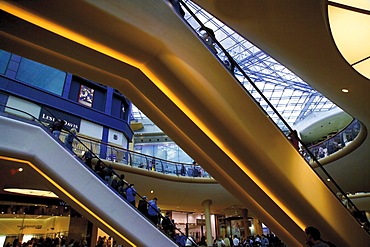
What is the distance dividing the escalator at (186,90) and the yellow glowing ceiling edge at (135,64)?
1cm

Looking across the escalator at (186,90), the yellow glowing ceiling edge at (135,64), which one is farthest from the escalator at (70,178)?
the yellow glowing ceiling edge at (135,64)

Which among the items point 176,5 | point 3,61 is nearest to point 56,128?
point 176,5

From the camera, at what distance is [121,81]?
14.2 feet

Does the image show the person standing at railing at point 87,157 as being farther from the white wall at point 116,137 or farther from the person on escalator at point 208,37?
the white wall at point 116,137

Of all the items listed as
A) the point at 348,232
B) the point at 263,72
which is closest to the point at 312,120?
the point at 263,72

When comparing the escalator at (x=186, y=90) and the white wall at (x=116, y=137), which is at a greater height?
the white wall at (x=116, y=137)

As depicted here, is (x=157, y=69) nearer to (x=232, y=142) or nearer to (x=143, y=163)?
(x=232, y=142)

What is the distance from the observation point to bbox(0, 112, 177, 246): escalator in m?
7.59

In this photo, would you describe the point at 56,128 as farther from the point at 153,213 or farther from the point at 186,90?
the point at 186,90

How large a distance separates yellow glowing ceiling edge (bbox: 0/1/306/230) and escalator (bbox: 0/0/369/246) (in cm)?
1

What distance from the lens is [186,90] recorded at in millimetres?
3977

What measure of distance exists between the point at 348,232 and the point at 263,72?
76.3 feet

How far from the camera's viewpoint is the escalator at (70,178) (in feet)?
24.9

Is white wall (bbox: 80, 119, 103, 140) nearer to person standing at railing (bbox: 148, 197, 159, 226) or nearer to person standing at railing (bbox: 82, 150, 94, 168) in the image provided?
person standing at railing (bbox: 82, 150, 94, 168)
